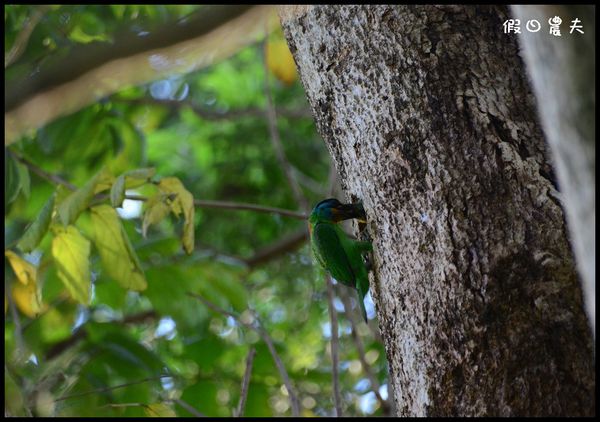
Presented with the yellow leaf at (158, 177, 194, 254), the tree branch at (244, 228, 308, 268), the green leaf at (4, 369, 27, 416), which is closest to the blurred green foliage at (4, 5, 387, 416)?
the green leaf at (4, 369, 27, 416)

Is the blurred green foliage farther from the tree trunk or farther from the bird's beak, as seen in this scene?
the tree trunk

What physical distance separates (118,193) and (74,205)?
14 cm

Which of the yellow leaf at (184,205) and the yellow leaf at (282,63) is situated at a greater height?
the yellow leaf at (282,63)

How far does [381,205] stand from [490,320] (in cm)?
35

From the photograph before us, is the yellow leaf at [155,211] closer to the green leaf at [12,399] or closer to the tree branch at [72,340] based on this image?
the green leaf at [12,399]

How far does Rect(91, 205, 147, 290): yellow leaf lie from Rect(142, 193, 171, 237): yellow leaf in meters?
0.09

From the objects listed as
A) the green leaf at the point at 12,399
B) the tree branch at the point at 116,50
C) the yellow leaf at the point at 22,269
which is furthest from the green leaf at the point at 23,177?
the tree branch at the point at 116,50

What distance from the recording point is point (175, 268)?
3.38 metres

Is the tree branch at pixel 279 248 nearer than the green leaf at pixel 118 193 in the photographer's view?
No

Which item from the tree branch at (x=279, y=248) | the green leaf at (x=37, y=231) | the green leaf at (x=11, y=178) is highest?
the green leaf at (x=11, y=178)

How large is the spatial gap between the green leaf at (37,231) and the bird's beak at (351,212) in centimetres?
90

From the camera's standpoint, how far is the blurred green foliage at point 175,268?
10.4 feet

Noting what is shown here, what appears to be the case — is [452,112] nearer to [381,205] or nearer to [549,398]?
[381,205]

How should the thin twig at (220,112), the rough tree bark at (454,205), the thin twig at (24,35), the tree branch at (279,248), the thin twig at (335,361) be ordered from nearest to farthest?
the rough tree bark at (454,205)
the thin twig at (335,361)
the thin twig at (24,35)
the tree branch at (279,248)
the thin twig at (220,112)
